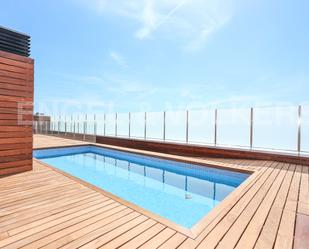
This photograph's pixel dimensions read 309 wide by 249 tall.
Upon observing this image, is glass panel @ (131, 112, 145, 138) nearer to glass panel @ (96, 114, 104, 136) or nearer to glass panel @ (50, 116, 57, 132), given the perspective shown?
glass panel @ (96, 114, 104, 136)

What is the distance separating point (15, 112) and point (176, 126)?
555cm

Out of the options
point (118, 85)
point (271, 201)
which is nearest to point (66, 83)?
point (118, 85)

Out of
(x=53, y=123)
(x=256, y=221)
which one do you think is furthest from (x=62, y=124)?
(x=256, y=221)

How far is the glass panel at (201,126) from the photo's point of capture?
677 centimetres

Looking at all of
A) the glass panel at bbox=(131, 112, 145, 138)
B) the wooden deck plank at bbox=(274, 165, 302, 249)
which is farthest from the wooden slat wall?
the glass panel at bbox=(131, 112, 145, 138)

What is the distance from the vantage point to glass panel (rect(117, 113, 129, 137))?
935cm

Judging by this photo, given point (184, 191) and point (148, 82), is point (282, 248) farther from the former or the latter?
point (148, 82)

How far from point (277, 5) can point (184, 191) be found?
18.1 ft

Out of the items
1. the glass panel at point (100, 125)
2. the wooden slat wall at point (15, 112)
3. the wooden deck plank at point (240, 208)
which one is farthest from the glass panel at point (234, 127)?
the glass panel at point (100, 125)

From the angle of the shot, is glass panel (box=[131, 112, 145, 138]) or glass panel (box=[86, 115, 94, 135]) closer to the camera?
glass panel (box=[131, 112, 145, 138])

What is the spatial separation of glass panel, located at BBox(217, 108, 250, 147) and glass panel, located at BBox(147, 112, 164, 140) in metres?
2.48

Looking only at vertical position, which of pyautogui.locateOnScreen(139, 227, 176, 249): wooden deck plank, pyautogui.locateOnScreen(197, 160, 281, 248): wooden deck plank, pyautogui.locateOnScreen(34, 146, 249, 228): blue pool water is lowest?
pyautogui.locateOnScreen(34, 146, 249, 228): blue pool water

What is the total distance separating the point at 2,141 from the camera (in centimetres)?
325

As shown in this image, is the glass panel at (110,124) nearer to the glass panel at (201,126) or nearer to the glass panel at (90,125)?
the glass panel at (90,125)
